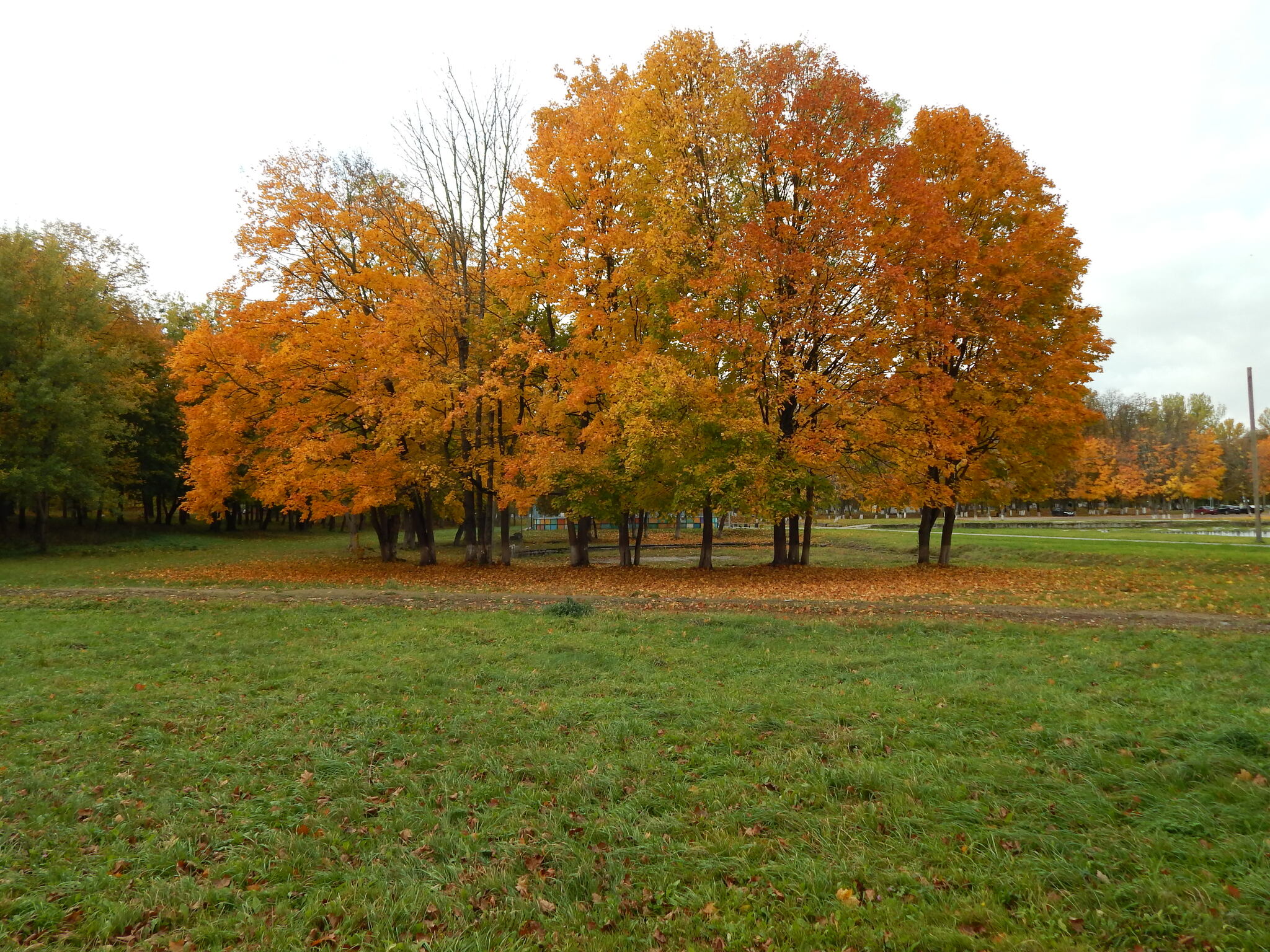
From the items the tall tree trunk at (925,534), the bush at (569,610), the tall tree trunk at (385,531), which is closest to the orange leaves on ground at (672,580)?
the tall tree trunk at (925,534)

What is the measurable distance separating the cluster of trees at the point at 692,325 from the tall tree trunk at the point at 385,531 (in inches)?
220

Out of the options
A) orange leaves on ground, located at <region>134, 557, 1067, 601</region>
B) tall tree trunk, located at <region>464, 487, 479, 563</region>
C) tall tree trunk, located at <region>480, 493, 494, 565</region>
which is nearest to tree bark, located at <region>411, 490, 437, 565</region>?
orange leaves on ground, located at <region>134, 557, 1067, 601</region>

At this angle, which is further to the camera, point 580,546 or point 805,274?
point 580,546

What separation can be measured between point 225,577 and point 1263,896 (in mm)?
21740

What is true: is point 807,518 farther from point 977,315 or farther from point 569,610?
point 569,610

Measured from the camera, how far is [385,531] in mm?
26547

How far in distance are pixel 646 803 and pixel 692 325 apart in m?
14.3

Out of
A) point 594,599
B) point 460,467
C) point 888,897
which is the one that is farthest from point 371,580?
point 888,897

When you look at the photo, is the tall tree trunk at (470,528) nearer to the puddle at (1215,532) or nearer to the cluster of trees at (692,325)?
the cluster of trees at (692,325)

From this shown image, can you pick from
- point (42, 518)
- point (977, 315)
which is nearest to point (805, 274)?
point (977, 315)

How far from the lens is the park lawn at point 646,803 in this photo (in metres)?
3.55

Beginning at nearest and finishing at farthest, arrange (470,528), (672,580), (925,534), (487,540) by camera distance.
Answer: (672,580) → (925,534) → (487,540) → (470,528)

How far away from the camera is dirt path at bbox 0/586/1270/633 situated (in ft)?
36.0

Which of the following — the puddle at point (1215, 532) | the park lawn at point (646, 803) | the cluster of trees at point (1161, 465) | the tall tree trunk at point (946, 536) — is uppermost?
the cluster of trees at point (1161, 465)
